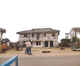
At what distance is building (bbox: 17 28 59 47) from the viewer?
43.1 meters

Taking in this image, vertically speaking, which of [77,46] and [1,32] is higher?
[1,32]

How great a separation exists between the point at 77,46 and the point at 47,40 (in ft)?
56.8

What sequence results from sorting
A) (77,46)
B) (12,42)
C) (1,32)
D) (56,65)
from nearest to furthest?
(56,65)
(77,46)
(1,32)
(12,42)

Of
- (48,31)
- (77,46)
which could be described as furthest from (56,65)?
(48,31)

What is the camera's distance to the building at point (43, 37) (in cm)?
4309

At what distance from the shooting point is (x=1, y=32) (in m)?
36.5

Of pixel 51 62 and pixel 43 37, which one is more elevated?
pixel 43 37

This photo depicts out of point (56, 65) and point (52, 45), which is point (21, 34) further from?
point (56, 65)

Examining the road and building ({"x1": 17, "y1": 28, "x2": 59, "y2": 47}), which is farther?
building ({"x1": 17, "y1": 28, "x2": 59, "y2": 47})

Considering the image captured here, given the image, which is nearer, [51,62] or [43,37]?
[51,62]

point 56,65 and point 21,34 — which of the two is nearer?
point 56,65

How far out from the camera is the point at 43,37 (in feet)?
144

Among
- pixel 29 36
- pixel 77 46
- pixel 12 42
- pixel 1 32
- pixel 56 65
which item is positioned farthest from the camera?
pixel 29 36

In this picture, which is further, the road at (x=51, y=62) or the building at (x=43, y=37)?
the building at (x=43, y=37)
